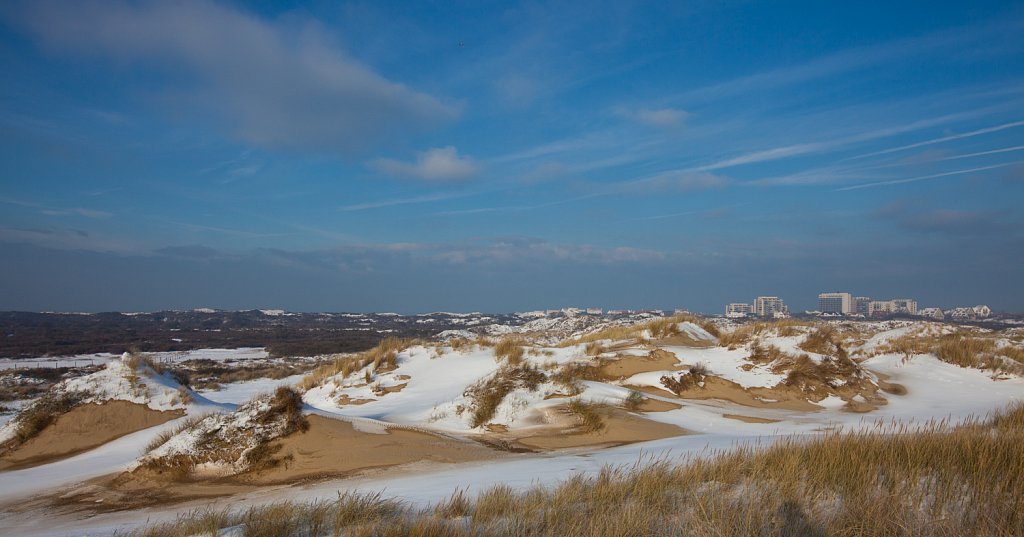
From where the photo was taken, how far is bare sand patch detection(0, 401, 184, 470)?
9.24 metres

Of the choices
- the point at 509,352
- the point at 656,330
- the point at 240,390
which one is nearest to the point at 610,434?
the point at 509,352

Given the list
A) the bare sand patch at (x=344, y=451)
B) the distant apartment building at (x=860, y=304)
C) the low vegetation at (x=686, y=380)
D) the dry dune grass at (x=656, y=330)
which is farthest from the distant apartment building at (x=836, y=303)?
the bare sand patch at (x=344, y=451)

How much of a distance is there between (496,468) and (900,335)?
23090 millimetres

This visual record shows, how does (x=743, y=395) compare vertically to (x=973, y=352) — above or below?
below

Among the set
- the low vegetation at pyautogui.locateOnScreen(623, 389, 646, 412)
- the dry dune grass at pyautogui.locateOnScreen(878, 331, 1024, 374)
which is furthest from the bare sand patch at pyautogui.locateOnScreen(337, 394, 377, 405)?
the dry dune grass at pyautogui.locateOnScreen(878, 331, 1024, 374)

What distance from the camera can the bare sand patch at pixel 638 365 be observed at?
14.3 m

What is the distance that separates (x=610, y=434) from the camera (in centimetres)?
882

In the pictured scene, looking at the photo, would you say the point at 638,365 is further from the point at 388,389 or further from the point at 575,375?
the point at 388,389

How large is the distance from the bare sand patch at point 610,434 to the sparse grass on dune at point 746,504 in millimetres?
3830

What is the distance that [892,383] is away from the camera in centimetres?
1439

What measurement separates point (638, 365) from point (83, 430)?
11.9 m

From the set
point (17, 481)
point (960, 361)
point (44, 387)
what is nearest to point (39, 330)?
point (44, 387)

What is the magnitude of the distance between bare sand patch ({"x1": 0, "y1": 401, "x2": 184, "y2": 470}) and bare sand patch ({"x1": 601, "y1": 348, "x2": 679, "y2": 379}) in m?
9.65

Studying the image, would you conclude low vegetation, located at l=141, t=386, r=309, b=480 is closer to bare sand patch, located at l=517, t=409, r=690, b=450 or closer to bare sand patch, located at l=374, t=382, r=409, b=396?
bare sand patch, located at l=517, t=409, r=690, b=450
